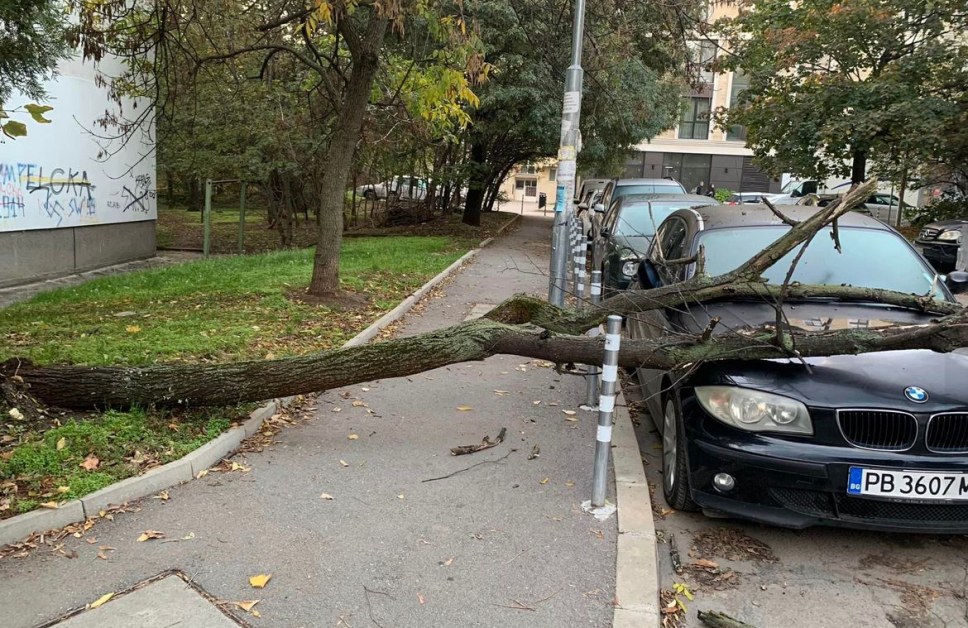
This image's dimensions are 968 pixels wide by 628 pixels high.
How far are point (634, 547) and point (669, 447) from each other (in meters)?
0.86

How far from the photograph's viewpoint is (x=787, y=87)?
20.3 m

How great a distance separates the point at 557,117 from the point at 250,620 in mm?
14931

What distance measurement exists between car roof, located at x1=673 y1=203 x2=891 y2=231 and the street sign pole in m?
2.72

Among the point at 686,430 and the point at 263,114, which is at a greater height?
the point at 263,114

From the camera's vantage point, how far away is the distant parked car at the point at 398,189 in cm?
2401

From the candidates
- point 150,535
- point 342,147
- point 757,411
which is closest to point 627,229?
point 342,147

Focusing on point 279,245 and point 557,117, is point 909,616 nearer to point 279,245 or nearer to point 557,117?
point 557,117

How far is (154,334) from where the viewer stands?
702 cm

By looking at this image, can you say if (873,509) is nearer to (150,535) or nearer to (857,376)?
(857,376)

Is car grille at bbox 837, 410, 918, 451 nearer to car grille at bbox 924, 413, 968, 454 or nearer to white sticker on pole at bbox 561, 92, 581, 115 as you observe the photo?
car grille at bbox 924, 413, 968, 454

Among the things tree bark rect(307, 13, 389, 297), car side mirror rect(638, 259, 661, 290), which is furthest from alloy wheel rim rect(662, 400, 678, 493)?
tree bark rect(307, 13, 389, 297)

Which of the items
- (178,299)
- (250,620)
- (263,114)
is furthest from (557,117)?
(250,620)

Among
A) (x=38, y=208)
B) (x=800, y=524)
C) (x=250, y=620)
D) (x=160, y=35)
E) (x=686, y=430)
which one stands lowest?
(x=250, y=620)

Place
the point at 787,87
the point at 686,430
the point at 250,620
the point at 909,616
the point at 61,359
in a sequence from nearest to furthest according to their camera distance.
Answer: the point at 250,620 → the point at 909,616 → the point at 686,430 → the point at 61,359 → the point at 787,87
